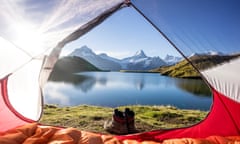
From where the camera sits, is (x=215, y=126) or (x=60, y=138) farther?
(x=215, y=126)

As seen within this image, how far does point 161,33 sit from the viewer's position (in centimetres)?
201

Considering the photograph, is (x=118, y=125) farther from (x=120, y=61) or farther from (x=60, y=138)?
(x=120, y=61)

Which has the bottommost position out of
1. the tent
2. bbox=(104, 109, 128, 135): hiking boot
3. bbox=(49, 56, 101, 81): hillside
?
bbox=(104, 109, 128, 135): hiking boot

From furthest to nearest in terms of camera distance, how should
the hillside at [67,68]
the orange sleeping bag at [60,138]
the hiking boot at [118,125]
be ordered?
the hillside at [67,68] → the hiking boot at [118,125] → the orange sleeping bag at [60,138]

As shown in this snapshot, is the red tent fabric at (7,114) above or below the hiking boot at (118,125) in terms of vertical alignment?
above

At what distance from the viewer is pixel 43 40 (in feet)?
6.38

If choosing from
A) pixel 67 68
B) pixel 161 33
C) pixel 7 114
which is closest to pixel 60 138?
pixel 7 114

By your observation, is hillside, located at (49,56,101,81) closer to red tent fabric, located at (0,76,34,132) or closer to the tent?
red tent fabric, located at (0,76,34,132)

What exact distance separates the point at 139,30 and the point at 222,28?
54.0 feet

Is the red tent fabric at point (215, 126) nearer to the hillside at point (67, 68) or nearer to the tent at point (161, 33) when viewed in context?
the tent at point (161, 33)

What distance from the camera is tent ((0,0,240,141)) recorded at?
73.3 inches

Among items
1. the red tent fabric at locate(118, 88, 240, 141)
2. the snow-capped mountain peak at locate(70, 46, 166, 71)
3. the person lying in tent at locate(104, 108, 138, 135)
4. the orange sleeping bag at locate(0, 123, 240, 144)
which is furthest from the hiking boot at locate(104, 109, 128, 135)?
the snow-capped mountain peak at locate(70, 46, 166, 71)

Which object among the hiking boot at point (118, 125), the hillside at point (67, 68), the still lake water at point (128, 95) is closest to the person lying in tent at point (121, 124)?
the hiking boot at point (118, 125)

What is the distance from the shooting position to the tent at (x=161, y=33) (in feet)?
6.11
